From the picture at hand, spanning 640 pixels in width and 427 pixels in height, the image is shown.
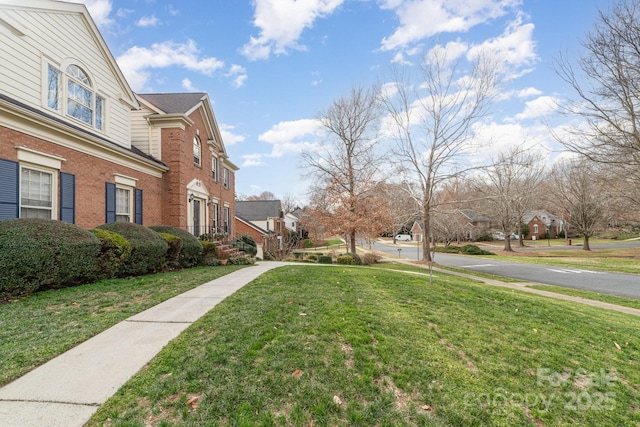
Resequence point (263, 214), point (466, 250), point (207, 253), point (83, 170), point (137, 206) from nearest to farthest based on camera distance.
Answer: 1. point (83, 170)
2. point (137, 206)
3. point (207, 253)
4. point (466, 250)
5. point (263, 214)

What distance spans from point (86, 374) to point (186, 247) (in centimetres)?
839

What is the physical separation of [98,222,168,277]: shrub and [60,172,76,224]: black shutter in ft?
2.74

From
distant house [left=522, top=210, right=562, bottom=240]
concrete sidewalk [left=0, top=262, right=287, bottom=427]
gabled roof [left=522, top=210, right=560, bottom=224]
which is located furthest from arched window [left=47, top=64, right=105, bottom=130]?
gabled roof [left=522, top=210, right=560, bottom=224]

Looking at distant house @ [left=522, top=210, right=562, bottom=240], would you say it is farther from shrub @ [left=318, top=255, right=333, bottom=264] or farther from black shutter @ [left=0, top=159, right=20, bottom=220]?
black shutter @ [left=0, top=159, right=20, bottom=220]

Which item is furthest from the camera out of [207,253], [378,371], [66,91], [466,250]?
[466,250]

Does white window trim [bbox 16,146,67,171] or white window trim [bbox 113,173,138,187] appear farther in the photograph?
white window trim [bbox 113,173,138,187]

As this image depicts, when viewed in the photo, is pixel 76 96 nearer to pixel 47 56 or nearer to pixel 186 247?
pixel 47 56

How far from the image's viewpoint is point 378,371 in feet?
10.5

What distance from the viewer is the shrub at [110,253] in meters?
7.42

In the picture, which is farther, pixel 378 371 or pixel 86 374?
pixel 378 371

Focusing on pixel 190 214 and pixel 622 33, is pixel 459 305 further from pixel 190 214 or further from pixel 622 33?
pixel 622 33

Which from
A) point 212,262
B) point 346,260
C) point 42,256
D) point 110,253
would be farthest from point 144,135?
point 346,260

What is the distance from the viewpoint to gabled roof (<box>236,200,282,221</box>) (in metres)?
36.3

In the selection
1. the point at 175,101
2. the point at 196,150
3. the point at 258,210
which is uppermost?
the point at 175,101
